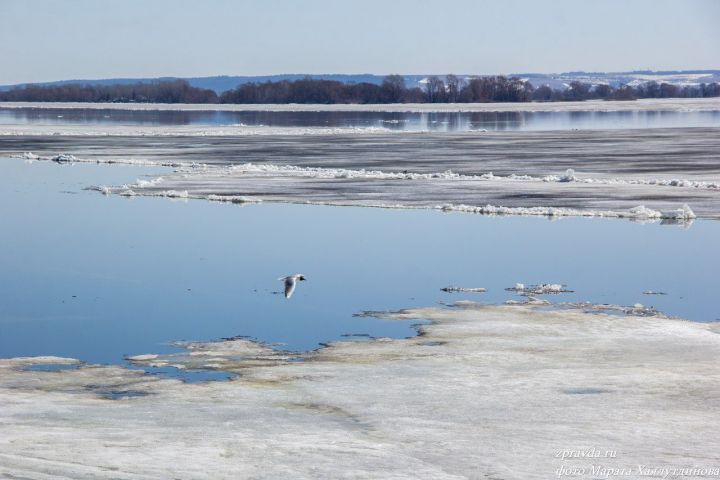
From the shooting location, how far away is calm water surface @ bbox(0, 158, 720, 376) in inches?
434

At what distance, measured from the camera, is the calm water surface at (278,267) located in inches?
434

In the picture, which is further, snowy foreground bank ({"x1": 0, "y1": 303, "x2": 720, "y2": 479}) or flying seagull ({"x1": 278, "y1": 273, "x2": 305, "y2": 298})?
flying seagull ({"x1": 278, "y1": 273, "x2": 305, "y2": 298})

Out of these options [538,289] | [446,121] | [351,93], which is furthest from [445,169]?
[351,93]

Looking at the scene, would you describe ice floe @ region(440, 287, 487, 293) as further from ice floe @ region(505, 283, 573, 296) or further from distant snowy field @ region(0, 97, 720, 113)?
Answer: distant snowy field @ region(0, 97, 720, 113)

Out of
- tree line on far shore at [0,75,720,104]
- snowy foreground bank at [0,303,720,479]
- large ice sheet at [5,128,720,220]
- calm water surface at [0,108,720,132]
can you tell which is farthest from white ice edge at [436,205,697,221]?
tree line on far shore at [0,75,720,104]

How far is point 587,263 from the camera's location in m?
14.6

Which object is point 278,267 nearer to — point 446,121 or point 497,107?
point 446,121

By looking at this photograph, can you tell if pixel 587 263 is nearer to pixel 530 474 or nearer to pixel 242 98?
pixel 530 474

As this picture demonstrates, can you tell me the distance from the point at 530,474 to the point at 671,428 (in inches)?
54.4

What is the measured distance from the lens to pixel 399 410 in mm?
7664

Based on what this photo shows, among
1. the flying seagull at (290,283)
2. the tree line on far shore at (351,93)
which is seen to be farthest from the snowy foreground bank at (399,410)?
the tree line on far shore at (351,93)

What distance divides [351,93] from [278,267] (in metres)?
108

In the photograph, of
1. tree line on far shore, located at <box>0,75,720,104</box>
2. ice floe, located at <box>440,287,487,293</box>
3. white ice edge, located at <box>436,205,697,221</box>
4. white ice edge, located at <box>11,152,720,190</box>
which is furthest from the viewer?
tree line on far shore, located at <box>0,75,720,104</box>

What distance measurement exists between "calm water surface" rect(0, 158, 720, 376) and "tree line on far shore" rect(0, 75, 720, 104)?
320ft
